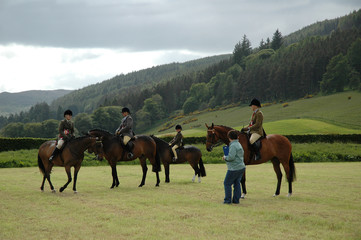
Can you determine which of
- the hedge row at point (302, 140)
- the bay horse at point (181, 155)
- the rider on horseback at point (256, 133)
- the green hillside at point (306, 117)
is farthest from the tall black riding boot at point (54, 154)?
the green hillside at point (306, 117)

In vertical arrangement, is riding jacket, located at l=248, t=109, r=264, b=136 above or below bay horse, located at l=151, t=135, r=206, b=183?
above

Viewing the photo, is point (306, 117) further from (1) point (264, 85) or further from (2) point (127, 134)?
(2) point (127, 134)

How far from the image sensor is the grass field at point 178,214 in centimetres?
868

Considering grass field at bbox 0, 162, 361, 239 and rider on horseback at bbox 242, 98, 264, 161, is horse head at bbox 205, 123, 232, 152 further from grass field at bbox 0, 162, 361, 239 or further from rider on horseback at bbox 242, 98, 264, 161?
grass field at bbox 0, 162, 361, 239

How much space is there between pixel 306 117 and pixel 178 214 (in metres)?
82.6

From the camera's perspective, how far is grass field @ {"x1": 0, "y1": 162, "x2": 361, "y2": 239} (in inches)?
342

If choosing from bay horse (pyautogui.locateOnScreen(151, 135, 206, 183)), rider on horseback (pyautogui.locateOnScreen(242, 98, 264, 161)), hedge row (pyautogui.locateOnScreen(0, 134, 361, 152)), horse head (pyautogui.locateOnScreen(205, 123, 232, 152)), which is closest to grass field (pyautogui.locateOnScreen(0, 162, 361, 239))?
rider on horseback (pyautogui.locateOnScreen(242, 98, 264, 161))

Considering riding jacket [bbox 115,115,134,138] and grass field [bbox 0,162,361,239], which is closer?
grass field [bbox 0,162,361,239]

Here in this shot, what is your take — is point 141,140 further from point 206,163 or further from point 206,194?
point 206,163

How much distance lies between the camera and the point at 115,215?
10672 mm

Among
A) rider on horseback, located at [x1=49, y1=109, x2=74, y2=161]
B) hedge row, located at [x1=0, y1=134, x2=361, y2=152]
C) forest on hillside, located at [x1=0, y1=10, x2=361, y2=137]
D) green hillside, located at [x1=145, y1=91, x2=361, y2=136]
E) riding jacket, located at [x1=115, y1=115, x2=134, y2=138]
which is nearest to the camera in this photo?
rider on horseback, located at [x1=49, y1=109, x2=74, y2=161]

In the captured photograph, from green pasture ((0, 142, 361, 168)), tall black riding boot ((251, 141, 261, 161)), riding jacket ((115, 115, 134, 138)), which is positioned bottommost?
green pasture ((0, 142, 361, 168))

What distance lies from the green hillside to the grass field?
53675 millimetres

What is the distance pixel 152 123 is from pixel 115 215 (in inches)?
5736
